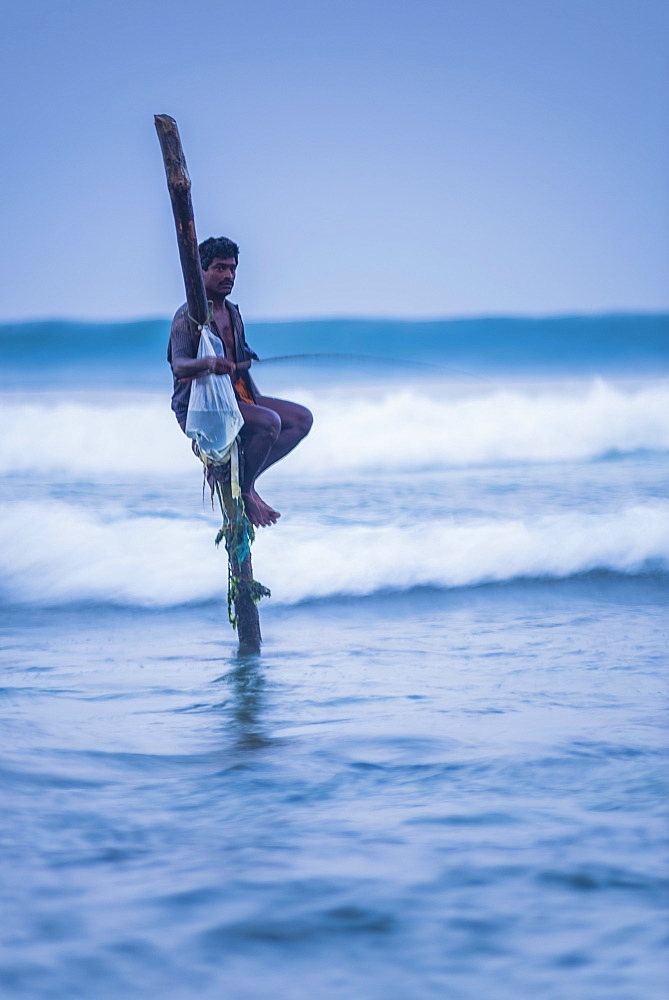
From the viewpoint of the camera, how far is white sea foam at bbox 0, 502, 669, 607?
530cm

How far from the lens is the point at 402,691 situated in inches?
127

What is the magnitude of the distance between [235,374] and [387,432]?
634 cm

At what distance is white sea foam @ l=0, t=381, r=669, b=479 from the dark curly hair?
5039mm

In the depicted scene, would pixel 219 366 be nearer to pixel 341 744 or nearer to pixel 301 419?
pixel 301 419

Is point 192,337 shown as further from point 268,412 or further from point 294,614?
point 294,614

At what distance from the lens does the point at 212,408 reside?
300cm

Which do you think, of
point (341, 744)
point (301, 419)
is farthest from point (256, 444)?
point (341, 744)

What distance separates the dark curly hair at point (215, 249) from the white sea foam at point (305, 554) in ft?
Result: 8.01

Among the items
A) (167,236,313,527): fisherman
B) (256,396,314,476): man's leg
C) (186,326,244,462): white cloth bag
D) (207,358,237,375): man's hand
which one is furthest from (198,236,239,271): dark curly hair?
(256,396,314,476): man's leg

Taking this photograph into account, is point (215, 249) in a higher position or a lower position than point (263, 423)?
higher

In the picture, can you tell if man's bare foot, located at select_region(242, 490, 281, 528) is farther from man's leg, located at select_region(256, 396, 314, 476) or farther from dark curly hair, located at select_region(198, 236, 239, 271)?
dark curly hair, located at select_region(198, 236, 239, 271)

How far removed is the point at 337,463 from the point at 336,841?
6.95 meters


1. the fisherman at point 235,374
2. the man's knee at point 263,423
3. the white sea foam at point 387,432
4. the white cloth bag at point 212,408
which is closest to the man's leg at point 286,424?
the fisherman at point 235,374

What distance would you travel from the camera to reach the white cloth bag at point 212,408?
3.00 metres
